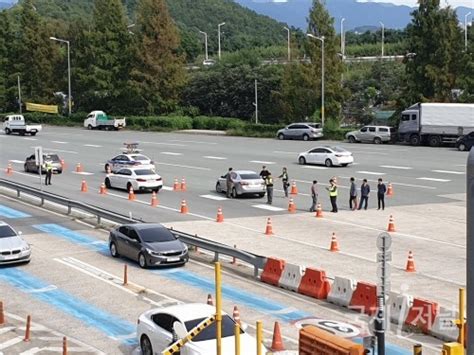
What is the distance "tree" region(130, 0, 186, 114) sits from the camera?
9112 cm

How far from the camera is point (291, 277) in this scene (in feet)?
71.2

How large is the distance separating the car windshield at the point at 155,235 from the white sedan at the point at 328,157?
25.2 meters

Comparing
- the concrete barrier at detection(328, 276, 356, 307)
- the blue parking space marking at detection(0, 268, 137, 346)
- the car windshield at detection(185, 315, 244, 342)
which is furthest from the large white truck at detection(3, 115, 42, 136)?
the car windshield at detection(185, 315, 244, 342)

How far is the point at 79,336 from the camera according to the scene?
17.8m

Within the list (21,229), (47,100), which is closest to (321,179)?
(21,229)

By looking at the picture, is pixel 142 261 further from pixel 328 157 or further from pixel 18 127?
pixel 18 127

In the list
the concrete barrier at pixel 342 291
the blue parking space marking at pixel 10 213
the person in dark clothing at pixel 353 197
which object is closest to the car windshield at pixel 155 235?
the concrete barrier at pixel 342 291

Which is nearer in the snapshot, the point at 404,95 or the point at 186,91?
the point at 404,95

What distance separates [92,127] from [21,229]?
188ft

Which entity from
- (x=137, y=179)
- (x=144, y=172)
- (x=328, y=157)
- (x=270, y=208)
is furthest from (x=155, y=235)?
(x=328, y=157)

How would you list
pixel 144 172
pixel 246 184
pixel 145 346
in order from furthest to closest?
pixel 144 172
pixel 246 184
pixel 145 346

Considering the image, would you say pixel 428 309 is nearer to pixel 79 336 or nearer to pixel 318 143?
pixel 79 336

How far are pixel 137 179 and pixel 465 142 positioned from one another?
2730 cm

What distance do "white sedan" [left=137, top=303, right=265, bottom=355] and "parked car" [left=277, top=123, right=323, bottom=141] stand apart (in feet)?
180
